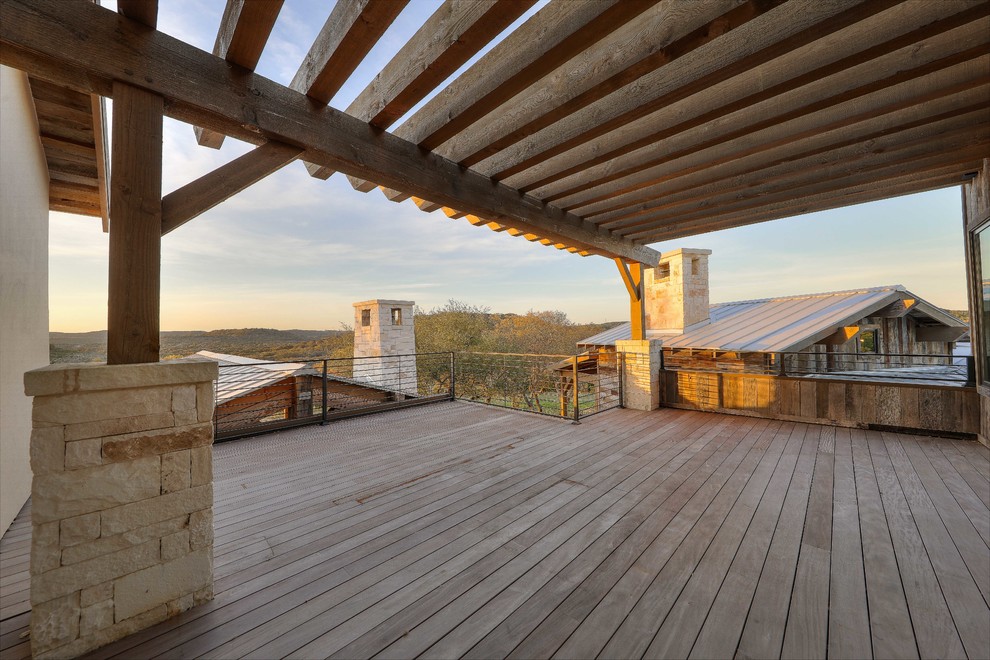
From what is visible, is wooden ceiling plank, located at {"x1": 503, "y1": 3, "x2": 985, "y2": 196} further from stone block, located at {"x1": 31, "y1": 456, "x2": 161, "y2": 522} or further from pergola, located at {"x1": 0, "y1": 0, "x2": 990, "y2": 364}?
stone block, located at {"x1": 31, "y1": 456, "x2": 161, "y2": 522}

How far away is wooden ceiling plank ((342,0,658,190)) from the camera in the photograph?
143 cm

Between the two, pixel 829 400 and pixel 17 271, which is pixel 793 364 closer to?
pixel 829 400

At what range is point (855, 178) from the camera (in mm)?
2943

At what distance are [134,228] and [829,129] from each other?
3649 millimetres

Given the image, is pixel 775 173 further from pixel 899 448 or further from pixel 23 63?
pixel 23 63

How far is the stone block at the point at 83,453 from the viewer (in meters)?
1.23

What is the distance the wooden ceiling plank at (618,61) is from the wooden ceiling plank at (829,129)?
0.95 m

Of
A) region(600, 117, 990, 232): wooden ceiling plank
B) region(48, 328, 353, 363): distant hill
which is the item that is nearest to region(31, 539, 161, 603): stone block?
region(600, 117, 990, 232): wooden ceiling plank

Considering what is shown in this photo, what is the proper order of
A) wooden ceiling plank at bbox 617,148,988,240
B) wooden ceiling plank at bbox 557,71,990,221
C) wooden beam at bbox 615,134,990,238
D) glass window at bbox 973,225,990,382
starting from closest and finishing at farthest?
wooden ceiling plank at bbox 557,71,990,221 < wooden beam at bbox 615,134,990,238 < wooden ceiling plank at bbox 617,148,988,240 < glass window at bbox 973,225,990,382

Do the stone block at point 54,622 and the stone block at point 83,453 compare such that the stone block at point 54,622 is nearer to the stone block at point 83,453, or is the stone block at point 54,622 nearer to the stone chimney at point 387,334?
the stone block at point 83,453

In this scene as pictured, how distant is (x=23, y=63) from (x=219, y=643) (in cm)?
220

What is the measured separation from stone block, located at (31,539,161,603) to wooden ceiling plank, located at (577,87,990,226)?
3750 mm

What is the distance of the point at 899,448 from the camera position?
3473 millimetres

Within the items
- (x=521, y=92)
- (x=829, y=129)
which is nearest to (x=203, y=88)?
(x=521, y=92)
